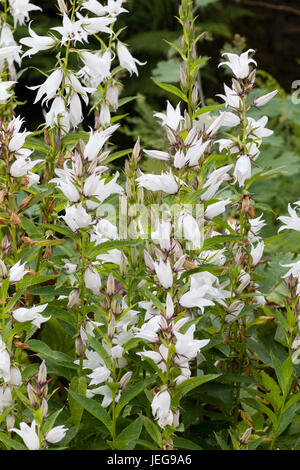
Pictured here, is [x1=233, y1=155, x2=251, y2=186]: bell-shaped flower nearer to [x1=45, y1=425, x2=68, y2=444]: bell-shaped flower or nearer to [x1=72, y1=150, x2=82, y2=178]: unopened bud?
[x1=72, y1=150, x2=82, y2=178]: unopened bud

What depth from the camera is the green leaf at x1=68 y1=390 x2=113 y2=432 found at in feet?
3.97

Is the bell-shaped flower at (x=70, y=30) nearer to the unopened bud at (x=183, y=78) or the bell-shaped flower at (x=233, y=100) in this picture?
the unopened bud at (x=183, y=78)

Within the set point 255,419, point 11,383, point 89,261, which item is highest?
point 89,261

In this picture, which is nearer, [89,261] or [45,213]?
[89,261]

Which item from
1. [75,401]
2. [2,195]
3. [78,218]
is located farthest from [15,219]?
[75,401]

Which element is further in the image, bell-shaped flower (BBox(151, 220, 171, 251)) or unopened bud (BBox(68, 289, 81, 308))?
unopened bud (BBox(68, 289, 81, 308))

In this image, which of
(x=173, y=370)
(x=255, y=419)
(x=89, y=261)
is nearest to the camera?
(x=173, y=370)

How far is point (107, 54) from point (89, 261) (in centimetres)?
54

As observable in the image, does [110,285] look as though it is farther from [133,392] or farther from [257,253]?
[257,253]

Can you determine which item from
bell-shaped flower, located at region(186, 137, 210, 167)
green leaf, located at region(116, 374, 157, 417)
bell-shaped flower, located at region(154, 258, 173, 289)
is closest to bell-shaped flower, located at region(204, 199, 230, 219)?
bell-shaped flower, located at region(186, 137, 210, 167)

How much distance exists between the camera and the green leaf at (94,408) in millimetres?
1211

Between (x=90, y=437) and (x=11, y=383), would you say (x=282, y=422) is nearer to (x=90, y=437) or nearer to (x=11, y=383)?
(x=90, y=437)

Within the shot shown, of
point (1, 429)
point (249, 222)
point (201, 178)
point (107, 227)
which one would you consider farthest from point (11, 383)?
point (249, 222)

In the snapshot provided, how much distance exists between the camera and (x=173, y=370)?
1.18 m
